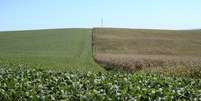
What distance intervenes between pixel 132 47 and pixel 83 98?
38.0 metres

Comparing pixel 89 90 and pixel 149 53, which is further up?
pixel 89 90

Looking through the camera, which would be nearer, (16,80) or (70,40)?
(16,80)

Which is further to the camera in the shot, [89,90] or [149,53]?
[149,53]

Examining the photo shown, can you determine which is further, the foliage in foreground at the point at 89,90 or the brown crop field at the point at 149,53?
the brown crop field at the point at 149,53

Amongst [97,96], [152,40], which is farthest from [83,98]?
[152,40]

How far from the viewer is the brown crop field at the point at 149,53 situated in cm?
3103

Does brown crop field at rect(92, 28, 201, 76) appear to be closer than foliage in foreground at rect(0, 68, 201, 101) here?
No

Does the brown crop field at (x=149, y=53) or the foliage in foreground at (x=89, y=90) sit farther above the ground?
the foliage in foreground at (x=89, y=90)

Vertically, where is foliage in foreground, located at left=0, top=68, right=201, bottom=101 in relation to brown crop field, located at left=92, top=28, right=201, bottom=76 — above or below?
above

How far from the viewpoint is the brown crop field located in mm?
31034

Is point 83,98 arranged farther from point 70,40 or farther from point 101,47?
point 70,40

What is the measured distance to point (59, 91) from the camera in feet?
39.1

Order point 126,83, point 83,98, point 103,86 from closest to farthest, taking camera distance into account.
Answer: point 83,98
point 103,86
point 126,83

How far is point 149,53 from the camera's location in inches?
1704
